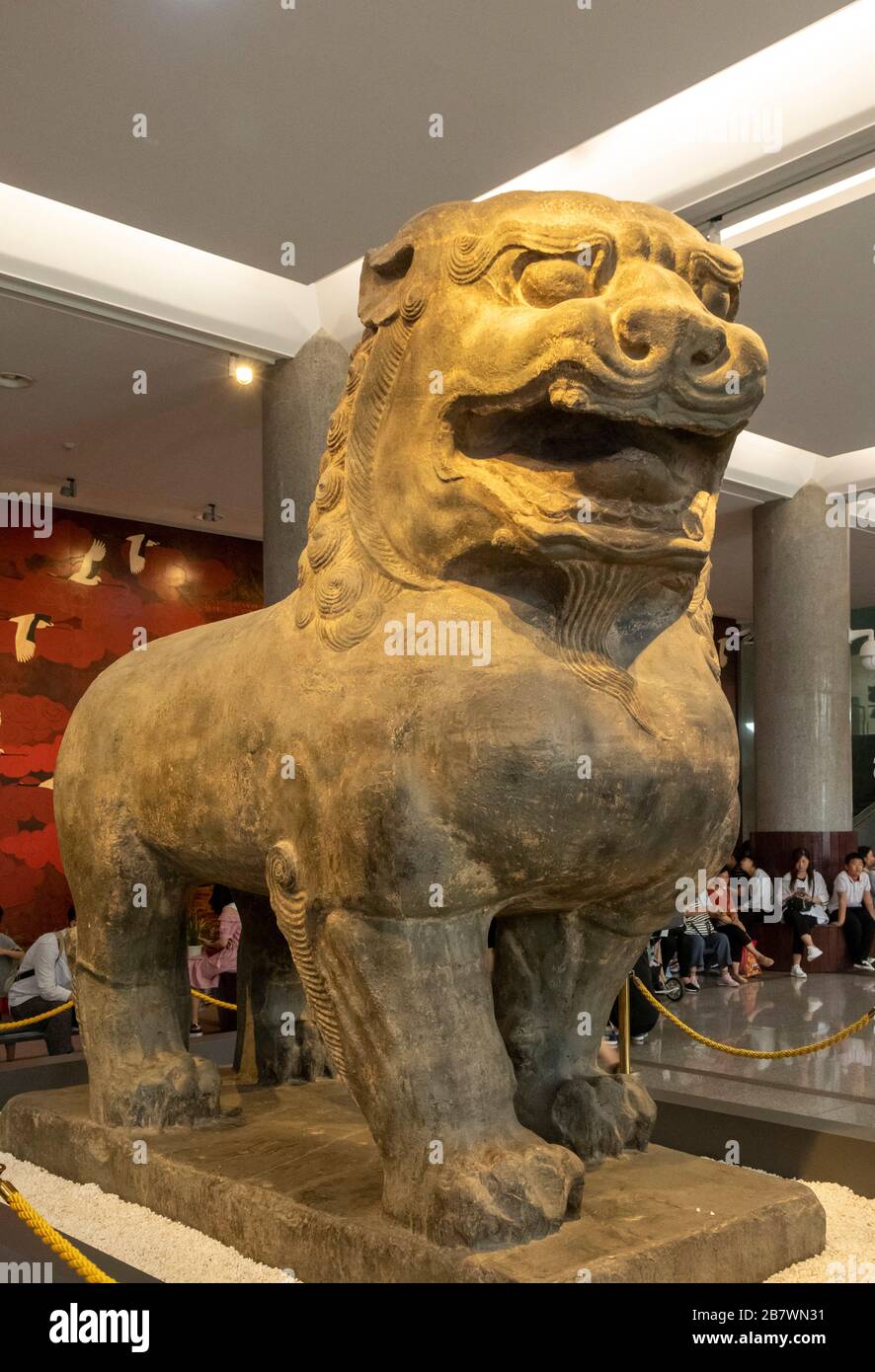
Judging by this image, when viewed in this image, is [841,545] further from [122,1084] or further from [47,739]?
[122,1084]

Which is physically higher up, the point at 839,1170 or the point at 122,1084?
the point at 122,1084

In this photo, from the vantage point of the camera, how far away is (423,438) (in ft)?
8.68

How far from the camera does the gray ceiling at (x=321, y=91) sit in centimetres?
474

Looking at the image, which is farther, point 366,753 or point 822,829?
point 822,829

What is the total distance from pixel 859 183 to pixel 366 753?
4723mm

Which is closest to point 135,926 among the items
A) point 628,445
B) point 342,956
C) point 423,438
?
point 342,956

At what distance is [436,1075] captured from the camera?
2539 millimetres

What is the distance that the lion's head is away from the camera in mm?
2396

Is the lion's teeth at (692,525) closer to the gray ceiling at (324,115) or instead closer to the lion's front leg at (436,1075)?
the lion's front leg at (436,1075)

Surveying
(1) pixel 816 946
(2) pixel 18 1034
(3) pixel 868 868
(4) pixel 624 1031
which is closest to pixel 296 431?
(2) pixel 18 1034

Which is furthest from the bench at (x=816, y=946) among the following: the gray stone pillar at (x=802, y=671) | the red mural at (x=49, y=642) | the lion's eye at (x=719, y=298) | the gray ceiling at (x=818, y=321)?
the lion's eye at (x=719, y=298)

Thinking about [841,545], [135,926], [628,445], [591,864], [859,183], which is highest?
[859,183]

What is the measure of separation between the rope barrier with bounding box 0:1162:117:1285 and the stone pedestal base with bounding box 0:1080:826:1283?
1.11 feet

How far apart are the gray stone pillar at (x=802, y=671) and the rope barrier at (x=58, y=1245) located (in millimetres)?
9326
